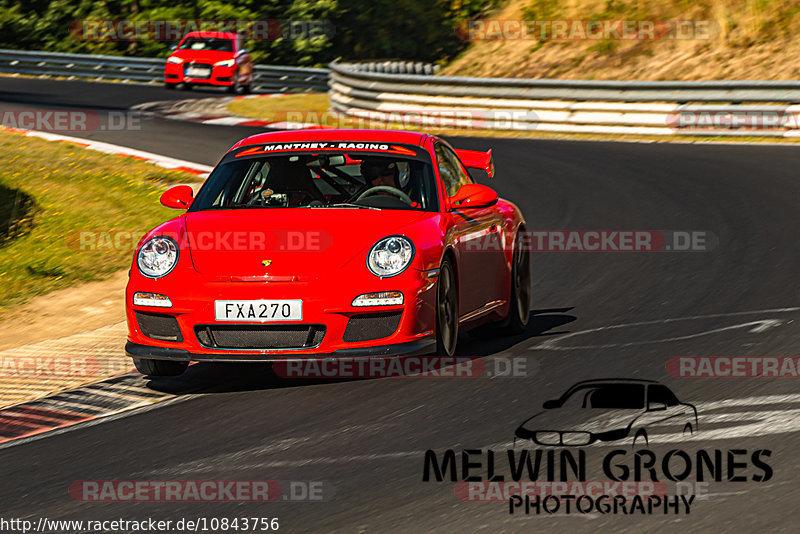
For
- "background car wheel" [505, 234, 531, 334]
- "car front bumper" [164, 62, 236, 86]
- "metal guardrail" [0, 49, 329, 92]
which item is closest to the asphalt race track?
"background car wheel" [505, 234, 531, 334]

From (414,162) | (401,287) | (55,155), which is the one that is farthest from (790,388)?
(55,155)

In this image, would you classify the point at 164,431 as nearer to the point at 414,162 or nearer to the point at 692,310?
the point at 414,162

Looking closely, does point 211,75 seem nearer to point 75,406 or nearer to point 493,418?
point 75,406

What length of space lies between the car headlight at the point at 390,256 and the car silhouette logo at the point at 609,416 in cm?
114

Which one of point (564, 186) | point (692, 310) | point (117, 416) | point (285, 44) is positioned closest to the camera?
point (117, 416)

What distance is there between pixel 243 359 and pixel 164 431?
0.75 m

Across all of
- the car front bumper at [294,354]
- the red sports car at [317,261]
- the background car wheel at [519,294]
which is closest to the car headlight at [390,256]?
the red sports car at [317,261]

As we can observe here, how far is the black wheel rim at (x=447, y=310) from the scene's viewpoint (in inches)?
303

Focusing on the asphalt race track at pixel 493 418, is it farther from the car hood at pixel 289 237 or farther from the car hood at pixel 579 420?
the car hood at pixel 289 237

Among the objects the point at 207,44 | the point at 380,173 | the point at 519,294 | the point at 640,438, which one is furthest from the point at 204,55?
the point at 640,438

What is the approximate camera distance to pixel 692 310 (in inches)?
365

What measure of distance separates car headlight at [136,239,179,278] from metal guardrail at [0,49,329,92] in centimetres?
2862

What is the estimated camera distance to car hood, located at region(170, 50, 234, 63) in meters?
33.1

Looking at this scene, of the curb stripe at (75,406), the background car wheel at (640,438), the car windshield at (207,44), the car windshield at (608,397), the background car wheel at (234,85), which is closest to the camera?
the background car wheel at (640,438)
